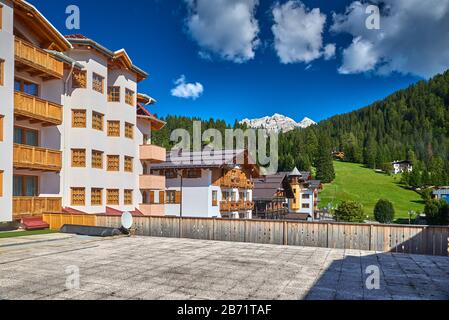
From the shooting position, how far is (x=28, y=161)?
24.2 m

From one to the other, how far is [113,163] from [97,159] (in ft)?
5.92

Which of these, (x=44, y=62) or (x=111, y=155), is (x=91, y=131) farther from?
(x=44, y=62)

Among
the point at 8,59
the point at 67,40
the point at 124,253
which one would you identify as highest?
the point at 67,40

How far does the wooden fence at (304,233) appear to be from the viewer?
1802 cm

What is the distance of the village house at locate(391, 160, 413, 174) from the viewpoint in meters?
159

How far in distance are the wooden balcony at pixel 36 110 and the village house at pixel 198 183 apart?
15390mm

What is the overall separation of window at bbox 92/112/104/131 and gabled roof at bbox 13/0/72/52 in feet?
18.9

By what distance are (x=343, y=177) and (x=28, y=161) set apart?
12628cm

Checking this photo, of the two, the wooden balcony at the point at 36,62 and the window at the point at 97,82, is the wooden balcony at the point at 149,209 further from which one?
the wooden balcony at the point at 36,62

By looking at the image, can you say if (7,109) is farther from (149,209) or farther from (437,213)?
(437,213)

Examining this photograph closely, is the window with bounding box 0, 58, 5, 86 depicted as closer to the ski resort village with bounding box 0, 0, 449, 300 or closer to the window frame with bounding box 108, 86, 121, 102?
the ski resort village with bounding box 0, 0, 449, 300
